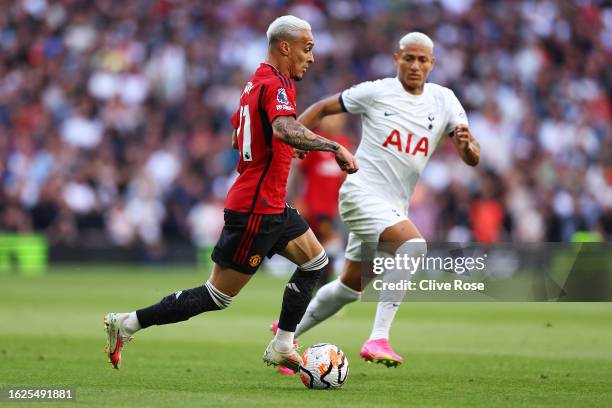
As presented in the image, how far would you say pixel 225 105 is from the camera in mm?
25688

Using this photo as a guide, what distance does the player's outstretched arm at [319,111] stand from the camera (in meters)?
9.94

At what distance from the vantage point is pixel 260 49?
85.7 feet

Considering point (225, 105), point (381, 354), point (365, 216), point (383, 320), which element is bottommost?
point (381, 354)

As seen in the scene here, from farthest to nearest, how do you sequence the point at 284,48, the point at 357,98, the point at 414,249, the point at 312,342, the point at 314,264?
the point at 312,342 → the point at 357,98 → the point at 414,249 → the point at 314,264 → the point at 284,48

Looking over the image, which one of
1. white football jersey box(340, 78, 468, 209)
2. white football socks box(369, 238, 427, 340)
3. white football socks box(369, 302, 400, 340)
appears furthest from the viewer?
white football jersey box(340, 78, 468, 209)

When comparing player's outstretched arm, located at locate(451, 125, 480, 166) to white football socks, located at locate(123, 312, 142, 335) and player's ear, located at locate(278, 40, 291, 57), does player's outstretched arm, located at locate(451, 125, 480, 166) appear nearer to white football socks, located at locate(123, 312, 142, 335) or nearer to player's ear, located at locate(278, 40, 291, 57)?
player's ear, located at locate(278, 40, 291, 57)

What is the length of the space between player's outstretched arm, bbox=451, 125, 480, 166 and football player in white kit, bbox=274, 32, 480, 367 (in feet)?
0.08

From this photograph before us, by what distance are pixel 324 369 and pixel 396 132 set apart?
258 centimetres

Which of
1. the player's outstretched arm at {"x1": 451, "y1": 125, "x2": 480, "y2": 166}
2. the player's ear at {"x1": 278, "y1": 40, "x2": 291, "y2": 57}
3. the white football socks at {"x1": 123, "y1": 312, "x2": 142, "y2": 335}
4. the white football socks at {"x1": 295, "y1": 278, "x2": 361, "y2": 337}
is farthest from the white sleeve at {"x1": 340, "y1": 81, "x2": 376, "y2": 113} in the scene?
the white football socks at {"x1": 123, "y1": 312, "x2": 142, "y2": 335}

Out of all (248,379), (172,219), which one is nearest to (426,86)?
(248,379)

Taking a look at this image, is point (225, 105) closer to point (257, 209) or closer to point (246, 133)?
point (246, 133)

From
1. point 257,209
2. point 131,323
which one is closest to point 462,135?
point 257,209

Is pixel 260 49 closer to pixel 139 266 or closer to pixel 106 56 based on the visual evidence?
pixel 106 56

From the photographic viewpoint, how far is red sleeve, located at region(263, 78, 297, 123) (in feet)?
26.3
